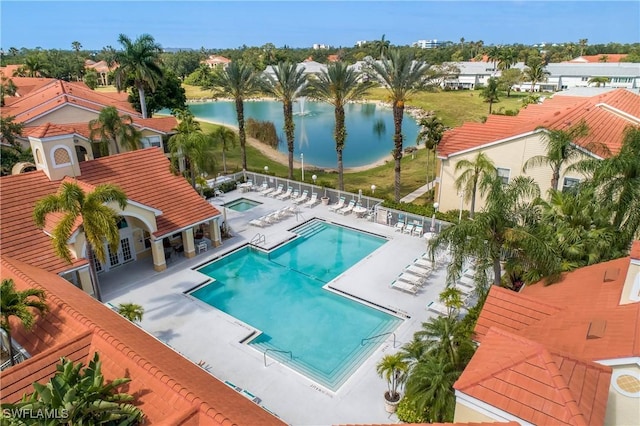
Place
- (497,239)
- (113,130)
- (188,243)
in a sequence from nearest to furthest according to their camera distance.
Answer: (497,239) < (188,243) < (113,130)

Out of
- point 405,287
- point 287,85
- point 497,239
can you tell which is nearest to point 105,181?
point 405,287

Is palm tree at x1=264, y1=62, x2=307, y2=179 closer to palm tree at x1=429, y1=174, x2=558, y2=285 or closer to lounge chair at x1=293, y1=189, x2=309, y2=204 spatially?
lounge chair at x1=293, y1=189, x2=309, y2=204

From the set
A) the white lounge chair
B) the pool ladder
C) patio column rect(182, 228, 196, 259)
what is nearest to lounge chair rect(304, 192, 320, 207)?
the white lounge chair

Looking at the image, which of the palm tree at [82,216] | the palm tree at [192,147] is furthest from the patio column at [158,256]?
the palm tree at [192,147]

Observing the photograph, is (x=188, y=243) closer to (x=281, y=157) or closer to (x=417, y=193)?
(x=417, y=193)

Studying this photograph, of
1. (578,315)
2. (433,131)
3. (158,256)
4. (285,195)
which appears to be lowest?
(158,256)

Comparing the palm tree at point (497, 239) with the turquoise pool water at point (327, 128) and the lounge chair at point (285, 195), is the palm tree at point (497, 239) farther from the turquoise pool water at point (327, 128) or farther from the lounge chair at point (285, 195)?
the turquoise pool water at point (327, 128)
